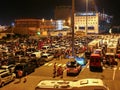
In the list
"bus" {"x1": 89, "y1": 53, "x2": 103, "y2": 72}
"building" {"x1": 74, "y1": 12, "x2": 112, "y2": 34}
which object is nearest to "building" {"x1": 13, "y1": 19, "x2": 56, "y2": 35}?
"building" {"x1": 74, "y1": 12, "x2": 112, "y2": 34}

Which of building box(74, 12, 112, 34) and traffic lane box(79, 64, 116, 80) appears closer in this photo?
traffic lane box(79, 64, 116, 80)

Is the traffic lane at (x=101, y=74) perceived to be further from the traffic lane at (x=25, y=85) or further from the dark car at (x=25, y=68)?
the dark car at (x=25, y=68)

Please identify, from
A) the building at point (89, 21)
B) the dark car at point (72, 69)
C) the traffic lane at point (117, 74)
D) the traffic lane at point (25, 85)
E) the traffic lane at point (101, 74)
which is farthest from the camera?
the building at point (89, 21)

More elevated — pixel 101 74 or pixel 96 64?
pixel 96 64

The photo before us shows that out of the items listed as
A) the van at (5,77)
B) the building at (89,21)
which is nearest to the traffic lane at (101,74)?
the van at (5,77)

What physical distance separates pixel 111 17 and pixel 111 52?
131 m

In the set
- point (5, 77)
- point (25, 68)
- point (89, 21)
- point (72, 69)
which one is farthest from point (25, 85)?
point (89, 21)

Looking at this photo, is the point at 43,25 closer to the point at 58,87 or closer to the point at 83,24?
the point at 83,24

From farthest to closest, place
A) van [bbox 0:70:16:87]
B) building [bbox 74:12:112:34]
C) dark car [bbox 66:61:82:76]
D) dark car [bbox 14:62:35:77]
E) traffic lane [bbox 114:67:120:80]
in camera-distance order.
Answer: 1. building [bbox 74:12:112:34]
2. dark car [bbox 14:62:35:77]
3. dark car [bbox 66:61:82:76]
4. traffic lane [bbox 114:67:120:80]
5. van [bbox 0:70:16:87]

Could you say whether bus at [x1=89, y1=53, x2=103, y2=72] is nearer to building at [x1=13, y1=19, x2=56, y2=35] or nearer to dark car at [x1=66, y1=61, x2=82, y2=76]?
dark car at [x1=66, y1=61, x2=82, y2=76]

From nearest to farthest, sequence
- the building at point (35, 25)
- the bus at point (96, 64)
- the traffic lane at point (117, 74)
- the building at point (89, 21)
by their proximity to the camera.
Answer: the traffic lane at point (117, 74)
the bus at point (96, 64)
the building at point (35, 25)
the building at point (89, 21)

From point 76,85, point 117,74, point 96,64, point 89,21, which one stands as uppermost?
point 89,21

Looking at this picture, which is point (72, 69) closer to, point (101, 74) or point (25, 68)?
point (101, 74)

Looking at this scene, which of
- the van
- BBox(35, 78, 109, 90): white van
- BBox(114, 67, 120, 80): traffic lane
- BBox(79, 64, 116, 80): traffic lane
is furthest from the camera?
BBox(79, 64, 116, 80): traffic lane
